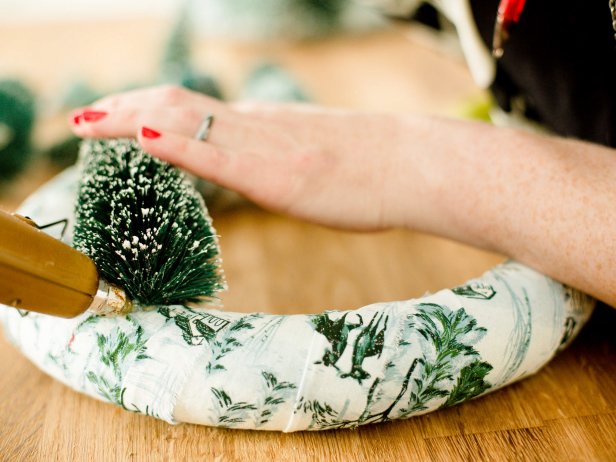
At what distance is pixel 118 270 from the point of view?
1.87ft

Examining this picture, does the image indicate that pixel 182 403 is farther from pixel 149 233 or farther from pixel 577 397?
pixel 577 397

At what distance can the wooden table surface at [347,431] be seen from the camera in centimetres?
58

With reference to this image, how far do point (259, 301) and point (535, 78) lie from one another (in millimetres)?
479

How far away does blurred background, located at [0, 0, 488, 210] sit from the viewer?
3.52 ft

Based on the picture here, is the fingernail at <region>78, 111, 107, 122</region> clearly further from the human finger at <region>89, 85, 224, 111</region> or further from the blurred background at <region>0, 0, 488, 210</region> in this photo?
the blurred background at <region>0, 0, 488, 210</region>

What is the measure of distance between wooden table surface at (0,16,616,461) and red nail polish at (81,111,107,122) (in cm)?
25

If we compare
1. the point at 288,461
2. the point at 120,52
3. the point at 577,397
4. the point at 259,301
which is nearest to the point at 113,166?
the point at 259,301

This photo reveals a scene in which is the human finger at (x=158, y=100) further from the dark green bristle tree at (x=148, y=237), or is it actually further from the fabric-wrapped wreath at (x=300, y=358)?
the fabric-wrapped wreath at (x=300, y=358)

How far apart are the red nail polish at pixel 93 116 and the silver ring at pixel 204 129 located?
11 centimetres

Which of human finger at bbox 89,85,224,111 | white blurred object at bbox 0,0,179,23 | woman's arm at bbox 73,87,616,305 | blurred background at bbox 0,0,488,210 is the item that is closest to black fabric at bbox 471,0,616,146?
woman's arm at bbox 73,87,616,305

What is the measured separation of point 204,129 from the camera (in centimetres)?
77

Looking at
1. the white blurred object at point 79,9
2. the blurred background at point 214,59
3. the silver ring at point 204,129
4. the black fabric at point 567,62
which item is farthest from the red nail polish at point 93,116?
the white blurred object at point 79,9

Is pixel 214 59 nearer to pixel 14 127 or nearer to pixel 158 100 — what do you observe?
pixel 14 127

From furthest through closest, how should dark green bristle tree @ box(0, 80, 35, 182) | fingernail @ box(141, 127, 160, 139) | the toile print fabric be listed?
dark green bristle tree @ box(0, 80, 35, 182), fingernail @ box(141, 127, 160, 139), the toile print fabric
